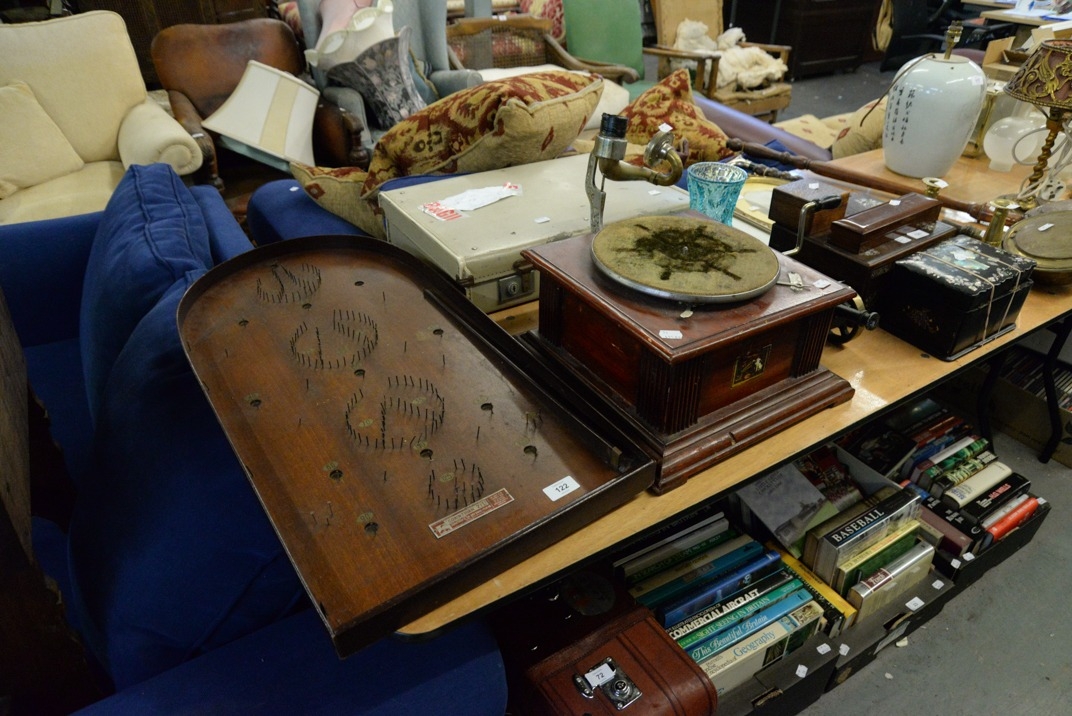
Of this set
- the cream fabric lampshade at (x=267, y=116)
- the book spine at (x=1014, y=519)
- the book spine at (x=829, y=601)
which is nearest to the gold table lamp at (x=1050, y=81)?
the book spine at (x=1014, y=519)

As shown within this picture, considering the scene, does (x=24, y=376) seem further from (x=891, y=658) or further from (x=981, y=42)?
(x=981, y=42)

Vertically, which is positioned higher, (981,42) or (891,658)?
(981,42)

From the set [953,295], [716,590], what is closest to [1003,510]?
[953,295]

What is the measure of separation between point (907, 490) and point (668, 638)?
2.32 feet

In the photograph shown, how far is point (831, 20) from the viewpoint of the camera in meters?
5.46

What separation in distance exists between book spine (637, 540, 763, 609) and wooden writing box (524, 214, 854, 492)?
0.35m

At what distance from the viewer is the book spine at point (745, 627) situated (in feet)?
3.73

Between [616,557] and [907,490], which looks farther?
[907,490]

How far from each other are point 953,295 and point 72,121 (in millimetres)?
3018

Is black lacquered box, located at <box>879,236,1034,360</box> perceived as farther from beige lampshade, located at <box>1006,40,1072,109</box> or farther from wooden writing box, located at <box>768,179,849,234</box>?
beige lampshade, located at <box>1006,40,1072,109</box>

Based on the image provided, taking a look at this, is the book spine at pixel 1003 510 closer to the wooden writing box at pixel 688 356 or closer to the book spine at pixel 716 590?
the book spine at pixel 716 590

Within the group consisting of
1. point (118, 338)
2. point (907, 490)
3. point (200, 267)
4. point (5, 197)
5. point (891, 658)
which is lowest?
point (891, 658)

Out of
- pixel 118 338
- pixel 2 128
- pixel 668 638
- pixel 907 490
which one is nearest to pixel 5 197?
pixel 2 128

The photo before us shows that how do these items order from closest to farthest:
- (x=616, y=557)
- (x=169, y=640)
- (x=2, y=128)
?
(x=169, y=640) → (x=616, y=557) → (x=2, y=128)
